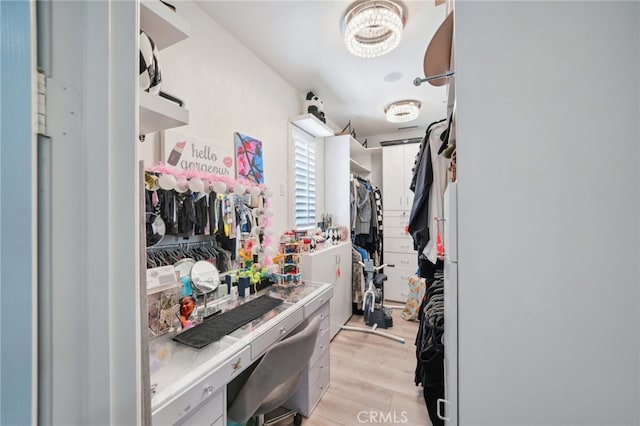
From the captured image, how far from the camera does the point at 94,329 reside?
40 cm

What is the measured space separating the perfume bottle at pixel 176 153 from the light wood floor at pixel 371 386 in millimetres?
1802

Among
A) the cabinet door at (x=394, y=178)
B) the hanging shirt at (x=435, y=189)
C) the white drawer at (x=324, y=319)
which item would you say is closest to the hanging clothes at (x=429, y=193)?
the hanging shirt at (x=435, y=189)

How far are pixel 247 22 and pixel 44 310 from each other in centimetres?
198

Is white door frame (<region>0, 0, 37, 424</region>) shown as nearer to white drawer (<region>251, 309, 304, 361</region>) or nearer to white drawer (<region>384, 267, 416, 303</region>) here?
white drawer (<region>251, 309, 304, 361</region>)

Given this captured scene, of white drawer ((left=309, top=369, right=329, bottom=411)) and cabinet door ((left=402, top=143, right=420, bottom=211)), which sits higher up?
cabinet door ((left=402, top=143, right=420, bottom=211))

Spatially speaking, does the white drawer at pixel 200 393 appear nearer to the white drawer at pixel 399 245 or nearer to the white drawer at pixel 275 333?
the white drawer at pixel 275 333


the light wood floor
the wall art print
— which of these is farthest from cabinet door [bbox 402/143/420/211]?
the wall art print

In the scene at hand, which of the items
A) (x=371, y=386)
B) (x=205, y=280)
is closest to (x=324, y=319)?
(x=371, y=386)

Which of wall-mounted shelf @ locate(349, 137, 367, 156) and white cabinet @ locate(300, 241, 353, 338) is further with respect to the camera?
wall-mounted shelf @ locate(349, 137, 367, 156)

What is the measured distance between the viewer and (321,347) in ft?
6.07

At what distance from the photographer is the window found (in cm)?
263

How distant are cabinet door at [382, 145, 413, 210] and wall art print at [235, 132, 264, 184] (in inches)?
90.4

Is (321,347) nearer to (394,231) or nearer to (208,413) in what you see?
(208,413)

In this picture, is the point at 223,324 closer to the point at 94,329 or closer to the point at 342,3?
the point at 94,329
